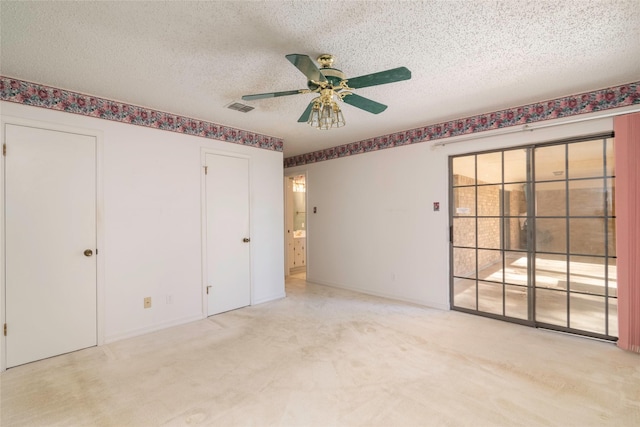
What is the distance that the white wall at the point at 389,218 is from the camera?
3988 millimetres

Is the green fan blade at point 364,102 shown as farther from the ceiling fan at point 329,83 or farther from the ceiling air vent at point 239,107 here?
the ceiling air vent at point 239,107

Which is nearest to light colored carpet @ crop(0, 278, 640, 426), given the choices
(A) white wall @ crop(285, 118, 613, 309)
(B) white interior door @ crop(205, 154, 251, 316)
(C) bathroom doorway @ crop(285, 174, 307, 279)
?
(B) white interior door @ crop(205, 154, 251, 316)

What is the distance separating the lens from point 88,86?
110 inches

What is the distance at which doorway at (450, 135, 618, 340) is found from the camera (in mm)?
3018

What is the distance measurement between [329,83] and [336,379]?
87.9 inches

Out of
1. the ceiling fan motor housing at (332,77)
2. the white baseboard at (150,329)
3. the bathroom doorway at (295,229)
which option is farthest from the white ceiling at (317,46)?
the bathroom doorway at (295,229)

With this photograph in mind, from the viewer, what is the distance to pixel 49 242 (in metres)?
2.76

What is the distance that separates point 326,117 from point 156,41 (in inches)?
50.3

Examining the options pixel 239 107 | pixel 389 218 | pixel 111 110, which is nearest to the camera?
pixel 111 110

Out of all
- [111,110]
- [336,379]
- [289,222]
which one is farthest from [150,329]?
[289,222]

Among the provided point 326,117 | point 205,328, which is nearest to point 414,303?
point 205,328

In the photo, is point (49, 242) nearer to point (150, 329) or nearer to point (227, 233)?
point (150, 329)

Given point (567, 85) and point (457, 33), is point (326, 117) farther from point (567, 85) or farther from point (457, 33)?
point (567, 85)

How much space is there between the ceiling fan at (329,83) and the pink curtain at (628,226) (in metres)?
2.36
